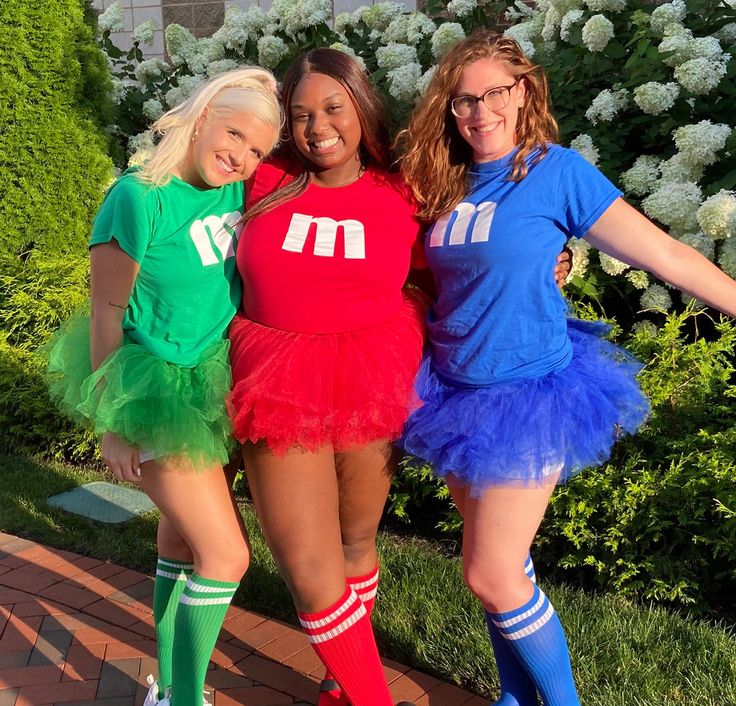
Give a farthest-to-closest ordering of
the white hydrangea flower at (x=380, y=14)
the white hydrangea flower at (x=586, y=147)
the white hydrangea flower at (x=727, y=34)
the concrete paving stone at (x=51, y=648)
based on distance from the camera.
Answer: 1. the white hydrangea flower at (x=380, y=14)
2. the white hydrangea flower at (x=727, y=34)
3. the white hydrangea flower at (x=586, y=147)
4. the concrete paving stone at (x=51, y=648)

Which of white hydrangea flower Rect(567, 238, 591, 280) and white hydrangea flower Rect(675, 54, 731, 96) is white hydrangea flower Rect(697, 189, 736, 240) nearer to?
white hydrangea flower Rect(567, 238, 591, 280)

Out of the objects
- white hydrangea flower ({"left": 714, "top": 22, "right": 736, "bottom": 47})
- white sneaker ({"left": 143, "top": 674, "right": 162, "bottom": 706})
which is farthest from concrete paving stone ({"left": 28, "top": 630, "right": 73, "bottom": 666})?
white hydrangea flower ({"left": 714, "top": 22, "right": 736, "bottom": 47})

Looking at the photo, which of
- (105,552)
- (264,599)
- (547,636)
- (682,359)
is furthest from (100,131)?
(547,636)

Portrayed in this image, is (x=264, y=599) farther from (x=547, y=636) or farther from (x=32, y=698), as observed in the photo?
(x=547, y=636)

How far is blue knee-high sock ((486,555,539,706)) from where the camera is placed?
2475 mm

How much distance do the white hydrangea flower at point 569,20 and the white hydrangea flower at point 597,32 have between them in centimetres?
15

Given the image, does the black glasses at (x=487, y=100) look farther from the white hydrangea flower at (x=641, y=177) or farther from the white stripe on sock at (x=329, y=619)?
the white hydrangea flower at (x=641, y=177)

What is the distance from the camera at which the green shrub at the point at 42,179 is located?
541 centimetres

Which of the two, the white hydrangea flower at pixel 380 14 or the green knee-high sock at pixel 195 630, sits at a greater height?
the white hydrangea flower at pixel 380 14

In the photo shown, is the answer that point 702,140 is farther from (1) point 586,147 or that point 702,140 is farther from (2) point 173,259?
(2) point 173,259

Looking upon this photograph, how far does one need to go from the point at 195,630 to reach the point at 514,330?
1.16 m

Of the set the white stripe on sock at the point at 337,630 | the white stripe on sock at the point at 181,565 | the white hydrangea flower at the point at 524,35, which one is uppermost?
the white hydrangea flower at the point at 524,35

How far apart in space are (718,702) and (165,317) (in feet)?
6.34

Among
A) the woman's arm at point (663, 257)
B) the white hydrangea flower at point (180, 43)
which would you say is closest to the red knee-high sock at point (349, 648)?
the woman's arm at point (663, 257)
